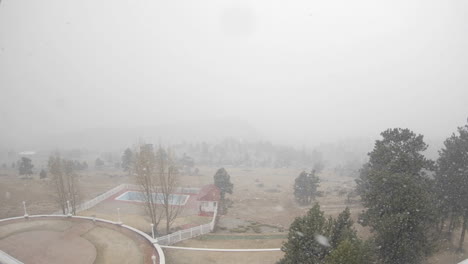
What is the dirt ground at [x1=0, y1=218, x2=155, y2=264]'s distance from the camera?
581 inches

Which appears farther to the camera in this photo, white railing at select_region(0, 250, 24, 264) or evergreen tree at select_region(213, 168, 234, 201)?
evergreen tree at select_region(213, 168, 234, 201)

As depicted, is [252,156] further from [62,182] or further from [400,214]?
[400,214]

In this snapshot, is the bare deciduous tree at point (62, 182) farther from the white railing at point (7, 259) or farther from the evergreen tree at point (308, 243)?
the evergreen tree at point (308, 243)

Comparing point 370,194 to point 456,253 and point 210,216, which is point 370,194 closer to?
point 456,253

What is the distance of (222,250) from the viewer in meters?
17.4

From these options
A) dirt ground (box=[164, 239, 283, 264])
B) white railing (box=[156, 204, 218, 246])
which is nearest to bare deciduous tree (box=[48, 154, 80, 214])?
white railing (box=[156, 204, 218, 246])

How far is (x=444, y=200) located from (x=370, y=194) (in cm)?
746

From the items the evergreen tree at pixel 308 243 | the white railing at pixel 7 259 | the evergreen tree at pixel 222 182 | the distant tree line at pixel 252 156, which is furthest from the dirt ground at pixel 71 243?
the distant tree line at pixel 252 156

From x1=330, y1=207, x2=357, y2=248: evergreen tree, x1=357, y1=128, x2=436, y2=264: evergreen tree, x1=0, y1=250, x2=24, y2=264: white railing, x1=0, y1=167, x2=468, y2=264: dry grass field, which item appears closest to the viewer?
x1=330, y1=207, x2=357, y2=248: evergreen tree

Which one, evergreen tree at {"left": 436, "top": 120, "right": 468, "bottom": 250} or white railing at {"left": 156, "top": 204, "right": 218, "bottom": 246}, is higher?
evergreen tree at {"left": 436, "top": 120, "right": 468, "bottom": 250}

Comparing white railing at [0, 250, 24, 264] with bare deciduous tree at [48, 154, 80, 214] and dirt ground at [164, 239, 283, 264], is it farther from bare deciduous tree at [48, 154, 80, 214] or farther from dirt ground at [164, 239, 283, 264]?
bare deciduous tree at [48, 154, 80, 214]

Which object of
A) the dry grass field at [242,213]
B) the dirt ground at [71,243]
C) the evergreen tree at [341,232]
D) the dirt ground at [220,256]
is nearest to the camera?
the evergreen tree at [341,232]

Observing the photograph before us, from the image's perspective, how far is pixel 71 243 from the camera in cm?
1648

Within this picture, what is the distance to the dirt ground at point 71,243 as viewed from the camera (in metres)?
14.8
